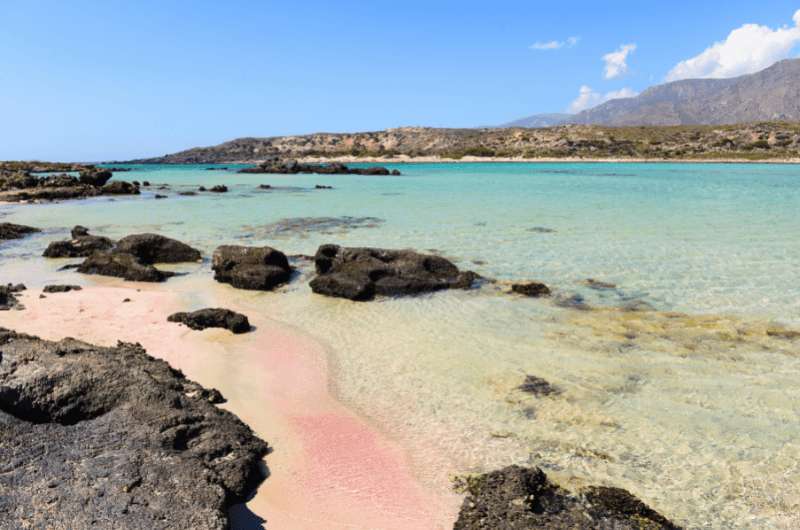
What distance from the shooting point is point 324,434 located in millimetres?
6039

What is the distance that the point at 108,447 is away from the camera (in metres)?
4.48

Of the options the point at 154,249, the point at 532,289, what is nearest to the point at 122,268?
the point at 154,249

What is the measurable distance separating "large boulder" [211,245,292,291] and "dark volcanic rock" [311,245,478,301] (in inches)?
44.1

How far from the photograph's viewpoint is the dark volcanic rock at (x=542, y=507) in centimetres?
428

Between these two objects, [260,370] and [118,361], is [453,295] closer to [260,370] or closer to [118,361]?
[260,370]

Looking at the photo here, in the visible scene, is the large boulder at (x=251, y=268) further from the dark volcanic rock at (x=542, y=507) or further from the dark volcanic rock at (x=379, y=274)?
the dark volcanic rock at (x=542, y=507)

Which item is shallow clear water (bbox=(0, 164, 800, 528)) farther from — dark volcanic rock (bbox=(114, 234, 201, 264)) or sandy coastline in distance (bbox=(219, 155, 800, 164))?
sandy coastline in distance (bbox=(219, 155, 800, 164))

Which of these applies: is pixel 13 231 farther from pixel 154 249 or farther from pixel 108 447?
pixel 108 447

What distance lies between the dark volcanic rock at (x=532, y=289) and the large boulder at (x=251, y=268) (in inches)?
234

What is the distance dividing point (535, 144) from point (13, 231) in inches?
4418

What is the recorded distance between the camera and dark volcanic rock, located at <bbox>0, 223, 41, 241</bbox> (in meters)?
20.8

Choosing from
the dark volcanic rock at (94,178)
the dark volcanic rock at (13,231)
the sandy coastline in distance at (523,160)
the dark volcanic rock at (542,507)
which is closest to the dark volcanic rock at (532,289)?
the dark volcanic rock at (542,507)

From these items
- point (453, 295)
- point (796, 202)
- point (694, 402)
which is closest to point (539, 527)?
point (694, 402)

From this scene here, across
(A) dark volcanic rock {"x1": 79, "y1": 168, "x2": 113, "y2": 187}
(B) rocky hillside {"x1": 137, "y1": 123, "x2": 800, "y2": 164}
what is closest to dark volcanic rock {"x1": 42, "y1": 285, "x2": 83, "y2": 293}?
(A) dark volcanic rock {"x1": 79, "y1": 168, "x2": 113, "y2": 187}
